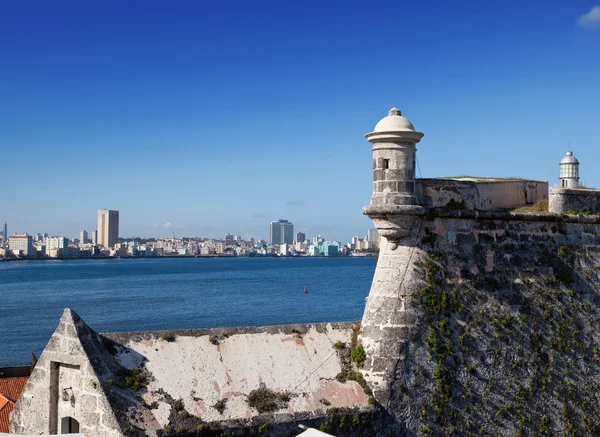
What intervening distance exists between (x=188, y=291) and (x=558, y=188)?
87083mm

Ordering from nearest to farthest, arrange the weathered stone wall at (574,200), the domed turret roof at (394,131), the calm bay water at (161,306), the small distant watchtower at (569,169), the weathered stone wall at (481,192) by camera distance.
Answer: the domed turret roof at (394,131) < the weathered stone wall at (481,192) < the weathered stone wall at (574,200) < the small distant watchtower at (569,169) < the calm bay water at (161,306)

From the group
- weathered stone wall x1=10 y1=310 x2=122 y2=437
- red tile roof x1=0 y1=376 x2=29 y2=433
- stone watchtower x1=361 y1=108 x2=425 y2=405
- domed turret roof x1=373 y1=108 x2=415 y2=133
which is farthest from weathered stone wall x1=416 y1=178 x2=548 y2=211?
red tile roof x1=0 y1=376 x2=29 y2=433

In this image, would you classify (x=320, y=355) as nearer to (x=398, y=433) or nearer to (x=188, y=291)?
(x=398, y=433)

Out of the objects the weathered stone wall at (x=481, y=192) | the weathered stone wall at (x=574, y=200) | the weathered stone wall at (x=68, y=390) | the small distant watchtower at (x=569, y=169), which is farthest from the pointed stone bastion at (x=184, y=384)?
the small distant watchtower at (x=569, y=169)

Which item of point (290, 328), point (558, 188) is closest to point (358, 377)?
point (290, 328)

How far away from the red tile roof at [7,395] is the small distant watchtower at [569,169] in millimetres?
18608

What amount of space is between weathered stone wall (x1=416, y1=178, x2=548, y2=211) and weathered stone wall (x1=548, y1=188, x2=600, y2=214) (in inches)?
25.9

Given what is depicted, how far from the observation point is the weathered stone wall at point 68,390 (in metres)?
10.2

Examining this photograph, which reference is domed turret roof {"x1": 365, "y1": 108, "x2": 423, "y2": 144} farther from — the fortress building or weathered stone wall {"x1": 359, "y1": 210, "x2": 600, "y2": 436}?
weathered stone wall {"x1": 359, "y1": 210, "x2": 600, "y2": 436}

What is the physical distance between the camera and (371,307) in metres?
12.4

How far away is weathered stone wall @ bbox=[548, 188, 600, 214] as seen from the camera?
46.3ft

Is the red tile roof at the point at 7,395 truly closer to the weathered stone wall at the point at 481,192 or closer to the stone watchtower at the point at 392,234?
the stone watchtower at the point at 392,234

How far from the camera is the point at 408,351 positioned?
11984 mm

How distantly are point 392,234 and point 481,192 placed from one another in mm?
2287
